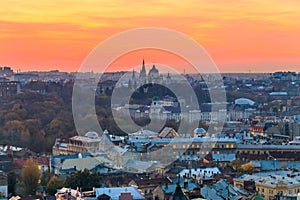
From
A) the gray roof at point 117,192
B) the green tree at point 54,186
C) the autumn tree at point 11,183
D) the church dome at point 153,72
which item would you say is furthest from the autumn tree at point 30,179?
the church dome at point 153,72

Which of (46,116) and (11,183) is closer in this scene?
(11,183)

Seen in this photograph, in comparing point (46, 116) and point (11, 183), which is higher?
point (46, 116)

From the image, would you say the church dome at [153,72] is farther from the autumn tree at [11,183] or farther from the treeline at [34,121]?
the autumn tree at [11,183]

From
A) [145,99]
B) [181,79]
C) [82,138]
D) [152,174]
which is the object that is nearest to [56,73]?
[181,79]

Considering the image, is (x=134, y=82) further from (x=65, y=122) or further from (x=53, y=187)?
(x=53, y=187)

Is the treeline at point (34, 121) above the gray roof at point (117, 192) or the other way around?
above

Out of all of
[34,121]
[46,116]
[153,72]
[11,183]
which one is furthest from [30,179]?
[153,72]

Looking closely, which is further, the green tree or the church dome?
the church dome

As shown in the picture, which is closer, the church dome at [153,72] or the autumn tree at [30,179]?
the autumn tree at [30,179]

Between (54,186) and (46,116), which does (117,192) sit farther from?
(46,116)

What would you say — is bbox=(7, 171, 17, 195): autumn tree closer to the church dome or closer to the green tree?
the green tree

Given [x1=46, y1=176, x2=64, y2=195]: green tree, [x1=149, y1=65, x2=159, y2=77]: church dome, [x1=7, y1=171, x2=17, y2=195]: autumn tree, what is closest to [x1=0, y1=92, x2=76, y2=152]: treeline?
[x1=149, y1=65, x2=159, y2=77]: church dome

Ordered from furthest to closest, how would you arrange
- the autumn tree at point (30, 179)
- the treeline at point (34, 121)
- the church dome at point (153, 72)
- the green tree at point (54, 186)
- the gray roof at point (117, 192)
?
the church dome at point (153, 72) < the treeline at point (34, 121) < the autumn tree at point (30, 179) < the green tree at point (54, 186) < the gray roof at point (117, 192)
